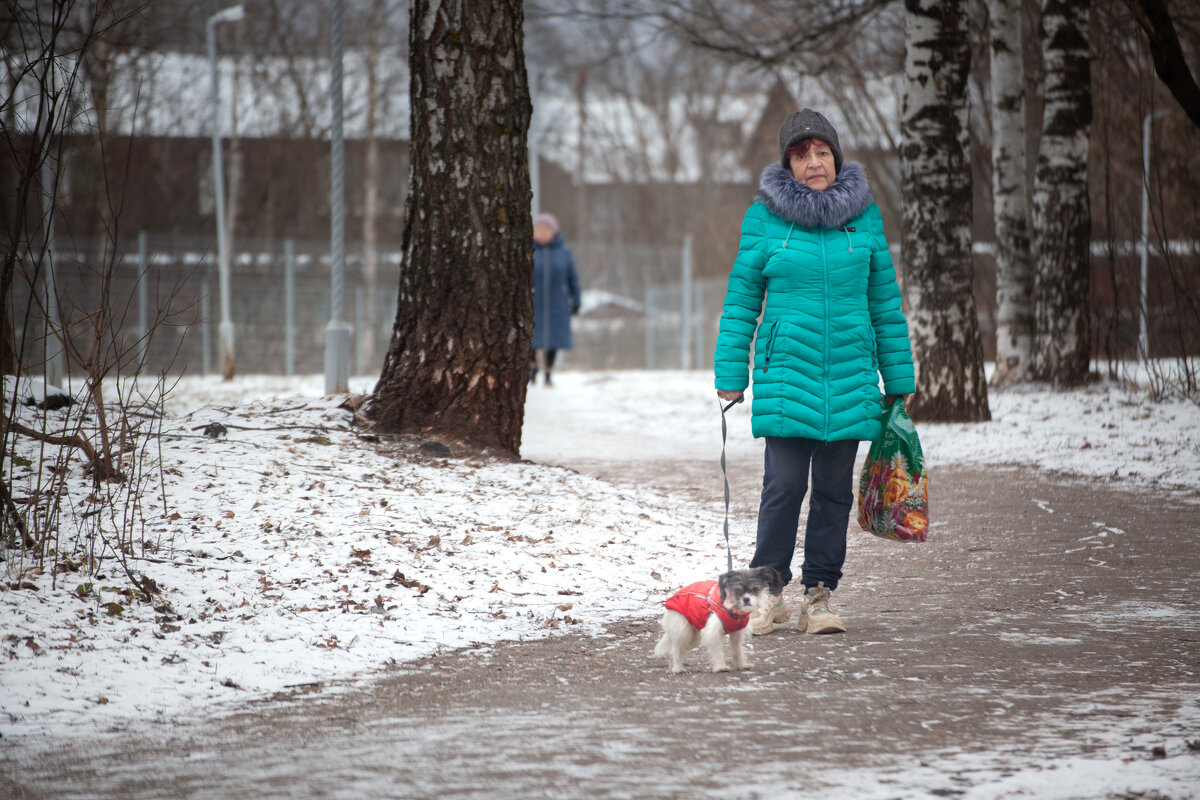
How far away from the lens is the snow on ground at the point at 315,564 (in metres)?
3.78

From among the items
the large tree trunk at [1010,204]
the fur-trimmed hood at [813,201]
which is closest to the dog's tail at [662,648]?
the fur-trimmed hood at [813,201]

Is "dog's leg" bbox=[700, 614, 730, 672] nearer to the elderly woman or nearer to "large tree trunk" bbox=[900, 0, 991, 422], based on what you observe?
the elderly woman

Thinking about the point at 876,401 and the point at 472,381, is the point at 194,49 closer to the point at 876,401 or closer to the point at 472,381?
the point at 472,381

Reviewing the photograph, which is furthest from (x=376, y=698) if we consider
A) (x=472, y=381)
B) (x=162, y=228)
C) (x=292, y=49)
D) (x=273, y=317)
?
(x=162, y=228)

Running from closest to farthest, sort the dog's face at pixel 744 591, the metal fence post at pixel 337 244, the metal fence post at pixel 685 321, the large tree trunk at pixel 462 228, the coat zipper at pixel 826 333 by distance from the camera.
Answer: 1. the dog's face at pixel 744 591
2. the coat zipper at pixel 826 333
3. the large tree trunk at pixel 462 228
4. the metal fence post at pixel 337 244
5. the metal fence post at pixel 685 321

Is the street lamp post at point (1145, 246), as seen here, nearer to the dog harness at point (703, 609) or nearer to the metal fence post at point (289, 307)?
the dog harness at point (703, 609)

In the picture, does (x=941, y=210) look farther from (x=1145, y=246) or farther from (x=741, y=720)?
(x=741, y=720)

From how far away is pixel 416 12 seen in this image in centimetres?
726

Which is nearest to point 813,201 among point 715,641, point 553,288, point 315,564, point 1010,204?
point 715,641

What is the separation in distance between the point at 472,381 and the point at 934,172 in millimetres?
5165

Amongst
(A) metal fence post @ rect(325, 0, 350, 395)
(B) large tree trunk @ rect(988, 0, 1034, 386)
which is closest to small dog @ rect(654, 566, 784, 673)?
(A) metal fence post @ rect(325, 0, 350, 395)

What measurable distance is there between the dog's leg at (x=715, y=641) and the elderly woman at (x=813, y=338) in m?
0.40

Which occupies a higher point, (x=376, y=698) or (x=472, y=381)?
(x=472, y=381)

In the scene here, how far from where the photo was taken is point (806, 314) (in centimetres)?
425
